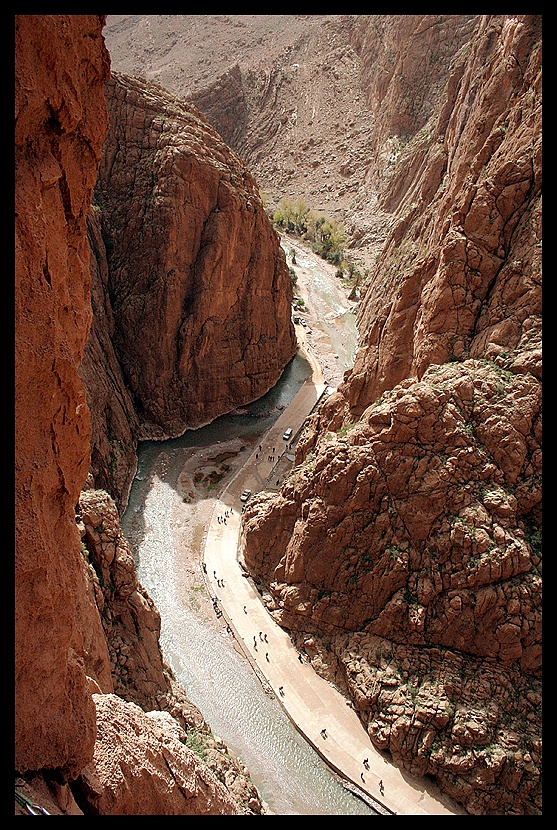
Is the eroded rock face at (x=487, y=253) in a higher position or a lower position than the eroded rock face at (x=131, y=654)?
higher

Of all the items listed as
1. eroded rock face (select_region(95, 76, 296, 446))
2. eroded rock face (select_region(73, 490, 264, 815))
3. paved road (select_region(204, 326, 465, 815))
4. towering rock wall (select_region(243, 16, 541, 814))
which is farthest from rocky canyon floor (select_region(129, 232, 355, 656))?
eroded rock face (select_region(73, 490, 264, 815))

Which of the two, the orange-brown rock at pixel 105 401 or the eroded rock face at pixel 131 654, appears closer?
the eroded rock face at pixel 131 654

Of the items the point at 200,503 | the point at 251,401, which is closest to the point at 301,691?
the point at 200,503

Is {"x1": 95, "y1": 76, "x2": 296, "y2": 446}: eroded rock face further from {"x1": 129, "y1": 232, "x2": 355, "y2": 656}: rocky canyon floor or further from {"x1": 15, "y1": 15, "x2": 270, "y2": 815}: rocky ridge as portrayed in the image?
{"x1": 15, "y1": 15, "x2": 270, "y2": 815}: rocky ridge

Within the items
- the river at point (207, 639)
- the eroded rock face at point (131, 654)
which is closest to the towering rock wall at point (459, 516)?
the river at point (207, 639)

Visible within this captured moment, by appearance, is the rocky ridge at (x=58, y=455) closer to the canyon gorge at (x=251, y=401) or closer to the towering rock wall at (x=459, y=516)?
the canyon gorge at (x=251, y=401)

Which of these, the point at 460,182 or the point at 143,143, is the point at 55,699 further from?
the point at 143,143
